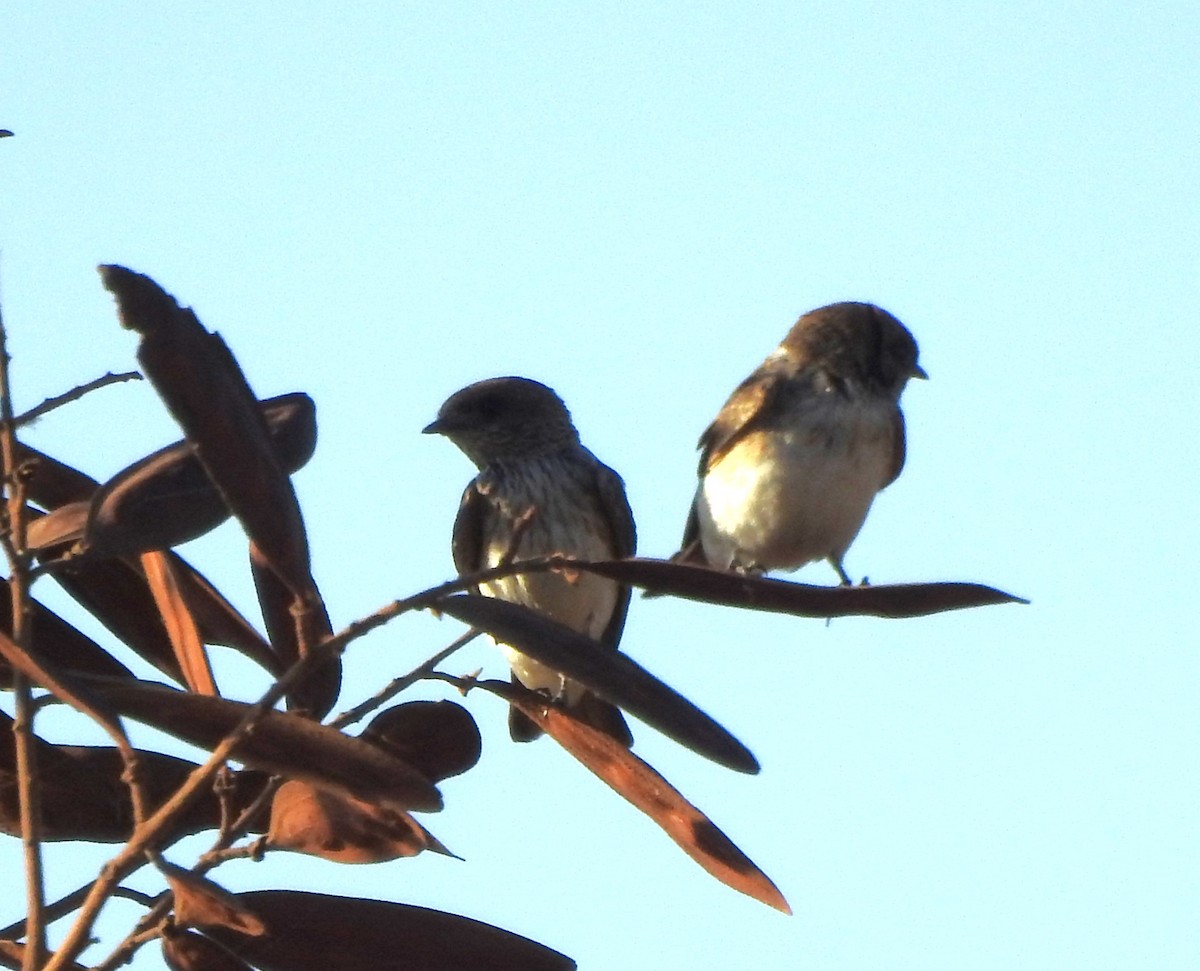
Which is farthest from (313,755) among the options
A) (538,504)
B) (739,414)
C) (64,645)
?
(739,414)

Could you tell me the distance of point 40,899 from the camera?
198 cm

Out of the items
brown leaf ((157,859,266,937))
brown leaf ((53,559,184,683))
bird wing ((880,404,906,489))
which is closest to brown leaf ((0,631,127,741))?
brown leaf ((157,859,266,937))

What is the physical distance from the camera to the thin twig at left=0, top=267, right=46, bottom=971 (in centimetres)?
197

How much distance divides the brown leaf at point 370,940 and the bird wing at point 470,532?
17.3 ft

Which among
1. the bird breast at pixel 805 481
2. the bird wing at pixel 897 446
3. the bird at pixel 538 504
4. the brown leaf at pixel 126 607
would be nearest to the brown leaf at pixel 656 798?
the brown leaf at pixel 126 607

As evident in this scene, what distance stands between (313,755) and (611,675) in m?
0.36

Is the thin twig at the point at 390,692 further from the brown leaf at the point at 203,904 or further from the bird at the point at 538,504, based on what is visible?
the bird at the point at 538,504

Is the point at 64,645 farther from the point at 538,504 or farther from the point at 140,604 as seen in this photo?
the point at 538,504

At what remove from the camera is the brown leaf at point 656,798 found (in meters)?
2.62

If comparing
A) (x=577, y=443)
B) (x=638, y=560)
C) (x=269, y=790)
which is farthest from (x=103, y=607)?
(x=577, y=443)

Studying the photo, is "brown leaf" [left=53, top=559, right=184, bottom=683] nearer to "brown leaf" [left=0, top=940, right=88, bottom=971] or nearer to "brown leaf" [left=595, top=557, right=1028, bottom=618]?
"brown leaf" [left=0, top=940, right=88, bottom=971]

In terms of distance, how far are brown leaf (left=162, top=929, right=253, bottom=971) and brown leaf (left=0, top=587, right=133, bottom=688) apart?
0.47 metres

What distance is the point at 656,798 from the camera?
275 centimetres

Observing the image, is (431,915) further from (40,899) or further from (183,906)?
(40,899)
